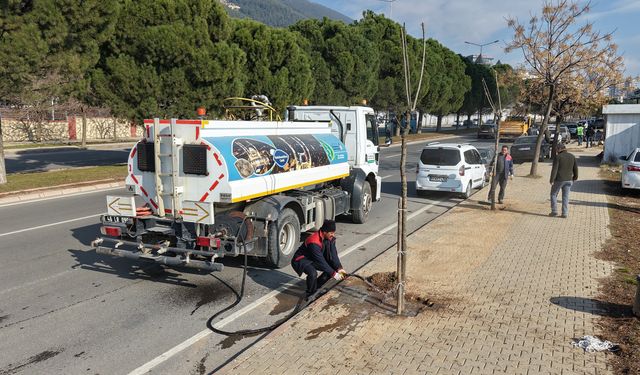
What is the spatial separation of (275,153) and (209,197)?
1.57 meters

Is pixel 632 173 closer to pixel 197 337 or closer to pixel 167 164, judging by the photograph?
pixel 167 164

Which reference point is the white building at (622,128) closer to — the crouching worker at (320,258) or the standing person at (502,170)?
the standing person at (502,170)

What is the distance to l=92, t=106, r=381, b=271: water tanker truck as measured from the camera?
7293 millimetres

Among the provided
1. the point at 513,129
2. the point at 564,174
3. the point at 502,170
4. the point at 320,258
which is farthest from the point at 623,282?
the point at 513,129

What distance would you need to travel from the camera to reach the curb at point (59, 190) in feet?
48.8

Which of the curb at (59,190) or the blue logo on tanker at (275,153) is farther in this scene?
the curb at (59,190)

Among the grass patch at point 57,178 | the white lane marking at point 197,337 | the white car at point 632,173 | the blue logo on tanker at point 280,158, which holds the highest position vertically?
the blue logo on tanker at point 280,158

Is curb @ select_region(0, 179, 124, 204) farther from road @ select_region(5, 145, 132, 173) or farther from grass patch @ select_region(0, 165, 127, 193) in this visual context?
road @ select_region(5, 145, 132, 173)

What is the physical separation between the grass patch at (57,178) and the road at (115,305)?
5.90 meters

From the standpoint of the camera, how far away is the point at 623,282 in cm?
734

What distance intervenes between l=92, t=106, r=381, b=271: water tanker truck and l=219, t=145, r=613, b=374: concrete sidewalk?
1.59 meters

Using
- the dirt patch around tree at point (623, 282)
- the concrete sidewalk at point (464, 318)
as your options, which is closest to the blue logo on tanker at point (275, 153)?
the concrete sidewalk at point (464, 318)

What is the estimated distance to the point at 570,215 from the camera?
41.4ft

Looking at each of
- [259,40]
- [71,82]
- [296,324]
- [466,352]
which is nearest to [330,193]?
[296,324]
